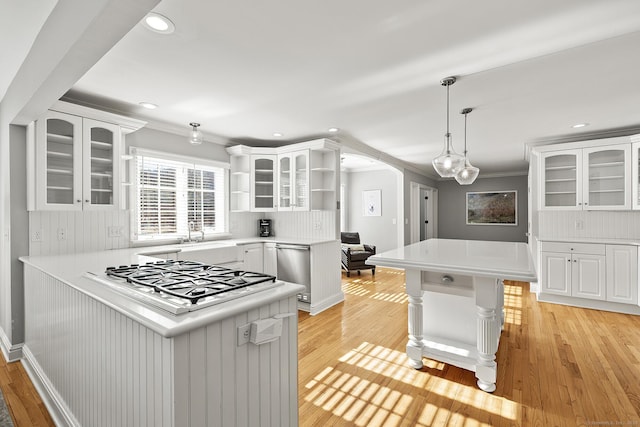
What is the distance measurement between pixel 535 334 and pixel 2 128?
5.41 m

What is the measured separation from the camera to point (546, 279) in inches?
167

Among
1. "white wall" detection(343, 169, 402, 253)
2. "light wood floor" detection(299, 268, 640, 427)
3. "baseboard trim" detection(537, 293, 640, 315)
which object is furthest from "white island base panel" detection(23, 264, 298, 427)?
"white wall" detection(343, 169, 402, 253)

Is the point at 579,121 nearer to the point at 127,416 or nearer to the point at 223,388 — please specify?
the point at 223,388

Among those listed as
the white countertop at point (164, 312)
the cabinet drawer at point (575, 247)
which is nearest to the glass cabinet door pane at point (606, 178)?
the cabinet drawer at point (575, 247)

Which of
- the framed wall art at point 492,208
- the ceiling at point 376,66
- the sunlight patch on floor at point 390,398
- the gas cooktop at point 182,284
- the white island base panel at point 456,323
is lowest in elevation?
the sunlight patch on floor at point 390,398

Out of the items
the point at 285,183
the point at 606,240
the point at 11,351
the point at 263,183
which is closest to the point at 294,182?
the point at 285,183

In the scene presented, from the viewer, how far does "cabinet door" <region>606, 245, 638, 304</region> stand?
3699mm

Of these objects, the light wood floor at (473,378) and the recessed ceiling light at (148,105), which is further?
the recessed ceiling light at (148,105)

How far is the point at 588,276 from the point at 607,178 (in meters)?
1.36

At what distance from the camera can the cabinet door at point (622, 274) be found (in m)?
3.70

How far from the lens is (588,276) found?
396 centimetres

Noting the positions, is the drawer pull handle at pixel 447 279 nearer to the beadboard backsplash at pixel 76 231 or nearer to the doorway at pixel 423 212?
the beadboard backsplash at pixel 76 231

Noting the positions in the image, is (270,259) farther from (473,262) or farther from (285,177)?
(473,262)

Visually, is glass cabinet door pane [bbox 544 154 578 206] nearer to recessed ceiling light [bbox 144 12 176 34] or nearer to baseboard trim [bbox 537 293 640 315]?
baseboard trim [bbox 537 293 640 315]
